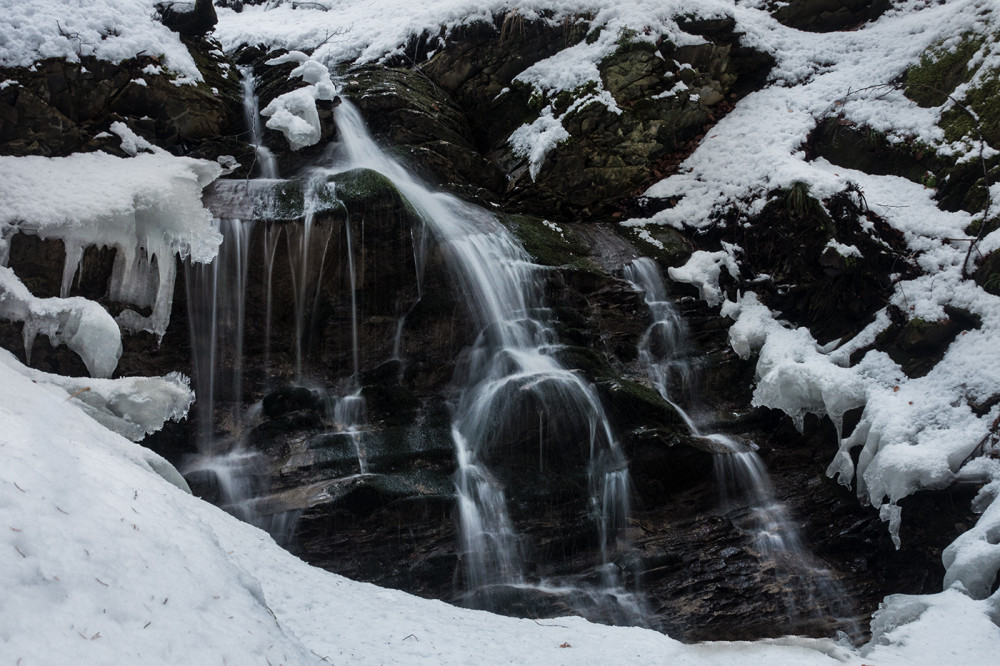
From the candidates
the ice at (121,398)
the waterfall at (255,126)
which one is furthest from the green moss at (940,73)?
the ice at (121,398)

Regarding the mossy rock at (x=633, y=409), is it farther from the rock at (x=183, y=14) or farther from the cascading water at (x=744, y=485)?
the rock at (x=183, y=14)

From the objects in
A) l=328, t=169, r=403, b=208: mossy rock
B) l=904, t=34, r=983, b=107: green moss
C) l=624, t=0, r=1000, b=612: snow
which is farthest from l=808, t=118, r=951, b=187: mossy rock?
l=328, t=169, r=403, b=208: mossy rock

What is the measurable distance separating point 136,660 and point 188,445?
15.3 ft

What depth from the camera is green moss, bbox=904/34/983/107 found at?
8.74 m

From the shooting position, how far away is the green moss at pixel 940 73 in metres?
8.74

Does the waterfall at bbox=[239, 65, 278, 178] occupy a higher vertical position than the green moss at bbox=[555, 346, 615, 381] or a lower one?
higher

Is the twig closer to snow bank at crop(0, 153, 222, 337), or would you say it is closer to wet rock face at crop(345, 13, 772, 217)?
wet rock face at crop(345, 13, 772, 217)

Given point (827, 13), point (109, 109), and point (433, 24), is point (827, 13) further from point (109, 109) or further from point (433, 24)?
point (109, 109)

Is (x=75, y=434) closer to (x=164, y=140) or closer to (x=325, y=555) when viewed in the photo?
(x=325, y=555)

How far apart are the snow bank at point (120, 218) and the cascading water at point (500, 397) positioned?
2.20m

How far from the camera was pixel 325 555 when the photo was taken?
577 centimetres

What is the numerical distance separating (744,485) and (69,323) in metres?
6.54

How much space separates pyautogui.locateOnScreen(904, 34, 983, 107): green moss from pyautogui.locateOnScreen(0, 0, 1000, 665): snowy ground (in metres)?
0.26

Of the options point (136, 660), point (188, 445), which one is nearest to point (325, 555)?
point (188, 445)
